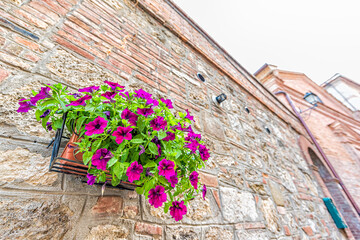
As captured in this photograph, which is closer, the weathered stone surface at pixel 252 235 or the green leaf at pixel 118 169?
the green leaf at pixel 118 169

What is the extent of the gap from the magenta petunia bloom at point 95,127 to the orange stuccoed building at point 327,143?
422 cm

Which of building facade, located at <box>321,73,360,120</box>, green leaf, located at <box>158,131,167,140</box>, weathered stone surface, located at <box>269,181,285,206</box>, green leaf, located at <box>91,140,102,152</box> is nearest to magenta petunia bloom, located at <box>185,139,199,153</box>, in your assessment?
green leaf, located at <box>158,131,167,140</box>

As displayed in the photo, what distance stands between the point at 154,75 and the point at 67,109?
974mm

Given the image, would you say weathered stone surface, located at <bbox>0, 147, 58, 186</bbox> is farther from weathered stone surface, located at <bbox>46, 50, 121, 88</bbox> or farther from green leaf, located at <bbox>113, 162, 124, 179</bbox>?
weathered stone surface, located at <bbox>46, 50, 121, 88</bbox>

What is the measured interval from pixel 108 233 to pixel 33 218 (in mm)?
283

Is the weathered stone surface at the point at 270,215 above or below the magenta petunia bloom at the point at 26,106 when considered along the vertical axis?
below

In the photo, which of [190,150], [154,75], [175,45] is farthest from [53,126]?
[175,45]

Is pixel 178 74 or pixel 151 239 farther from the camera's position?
pixel 178 74

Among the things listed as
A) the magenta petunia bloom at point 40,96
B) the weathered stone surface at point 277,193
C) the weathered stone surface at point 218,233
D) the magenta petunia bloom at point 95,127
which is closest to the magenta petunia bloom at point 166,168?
the magenta petunia bloom at point 95,127

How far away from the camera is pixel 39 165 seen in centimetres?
71

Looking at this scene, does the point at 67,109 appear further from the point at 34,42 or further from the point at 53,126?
the point at 34,42

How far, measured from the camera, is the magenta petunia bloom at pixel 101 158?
0.58 meters

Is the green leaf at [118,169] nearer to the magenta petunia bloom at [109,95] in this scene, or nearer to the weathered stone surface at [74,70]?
the magenta petunia bloom at [109,95]

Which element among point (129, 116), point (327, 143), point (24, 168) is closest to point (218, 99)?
point (129, 116)
